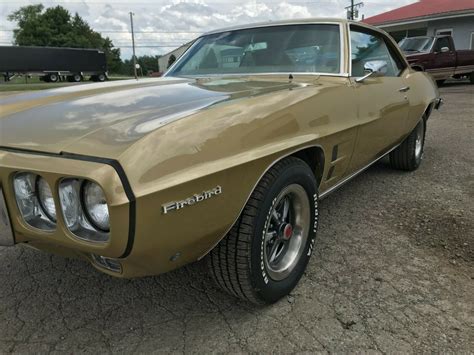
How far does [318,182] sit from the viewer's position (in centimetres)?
264

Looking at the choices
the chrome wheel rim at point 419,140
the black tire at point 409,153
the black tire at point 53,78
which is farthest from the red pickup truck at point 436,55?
the black tire at point 53,78

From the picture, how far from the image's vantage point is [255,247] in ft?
6.58

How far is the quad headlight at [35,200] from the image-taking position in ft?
5.54

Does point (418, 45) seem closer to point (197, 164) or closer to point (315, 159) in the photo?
point (315, 159)

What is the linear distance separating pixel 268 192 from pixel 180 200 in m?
0.55

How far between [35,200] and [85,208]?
0.91 ft

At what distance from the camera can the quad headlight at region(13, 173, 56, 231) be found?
169 centimetres

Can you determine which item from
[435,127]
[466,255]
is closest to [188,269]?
[466,255]

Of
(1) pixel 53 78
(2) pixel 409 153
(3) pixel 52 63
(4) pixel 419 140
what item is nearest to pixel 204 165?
(2) pixel 409 153

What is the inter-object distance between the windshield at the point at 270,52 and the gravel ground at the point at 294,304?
124cm

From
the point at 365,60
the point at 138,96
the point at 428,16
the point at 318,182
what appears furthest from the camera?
the point at 428,16

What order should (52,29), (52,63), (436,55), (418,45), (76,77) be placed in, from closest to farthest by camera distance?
(436,55), (418,45), (52,63), (76,77), (52,29)

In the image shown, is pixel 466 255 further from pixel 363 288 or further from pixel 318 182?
pixel 318 182

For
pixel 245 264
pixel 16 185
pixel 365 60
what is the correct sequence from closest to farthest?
pixel 16 185 → pixel 245 264 → pixel 365 60
